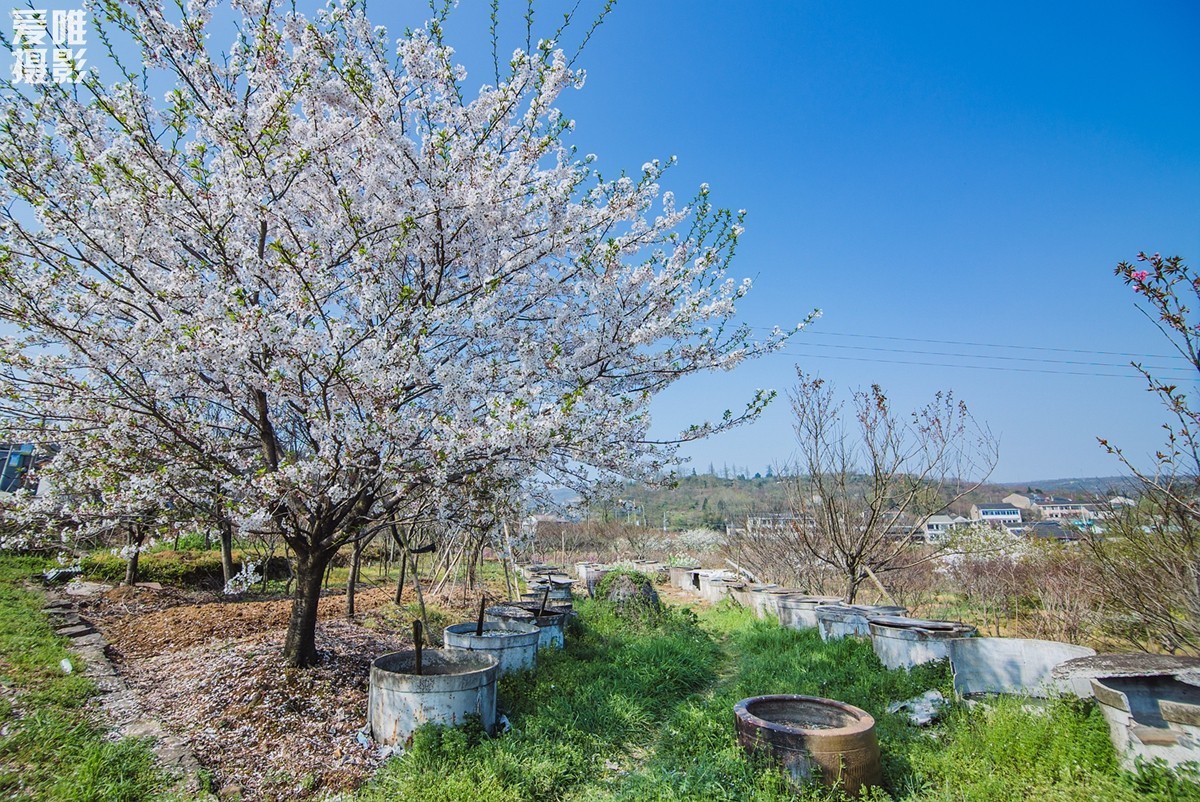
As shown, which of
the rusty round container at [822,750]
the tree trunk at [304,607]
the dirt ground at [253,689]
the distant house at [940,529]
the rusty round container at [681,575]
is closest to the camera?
the rusty round container at [822,750]

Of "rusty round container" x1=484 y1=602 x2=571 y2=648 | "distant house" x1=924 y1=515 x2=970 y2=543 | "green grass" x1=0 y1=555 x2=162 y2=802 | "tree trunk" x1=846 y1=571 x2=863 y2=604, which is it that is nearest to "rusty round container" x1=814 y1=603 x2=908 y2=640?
"tree trunk" x1=846 y1=571 x2=863 y2=604

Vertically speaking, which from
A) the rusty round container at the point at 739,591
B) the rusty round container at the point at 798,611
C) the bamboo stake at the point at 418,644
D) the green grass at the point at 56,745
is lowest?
the rusty round container at the point at 739,591

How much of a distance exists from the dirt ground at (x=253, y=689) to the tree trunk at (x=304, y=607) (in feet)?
0.45

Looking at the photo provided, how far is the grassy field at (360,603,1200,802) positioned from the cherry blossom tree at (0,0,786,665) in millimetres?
2174

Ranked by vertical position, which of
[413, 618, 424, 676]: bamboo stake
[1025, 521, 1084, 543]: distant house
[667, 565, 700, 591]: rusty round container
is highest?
[1025, 521, 1084, 543]: distant house

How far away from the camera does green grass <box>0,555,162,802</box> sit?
3756 mm

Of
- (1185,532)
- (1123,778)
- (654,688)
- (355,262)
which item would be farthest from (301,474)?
(1185,532)

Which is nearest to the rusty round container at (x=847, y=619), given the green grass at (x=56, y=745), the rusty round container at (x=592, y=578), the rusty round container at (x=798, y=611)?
the rusty round container at (x=798, y=611)

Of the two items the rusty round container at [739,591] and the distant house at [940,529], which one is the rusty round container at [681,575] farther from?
the distant house at [940,529]

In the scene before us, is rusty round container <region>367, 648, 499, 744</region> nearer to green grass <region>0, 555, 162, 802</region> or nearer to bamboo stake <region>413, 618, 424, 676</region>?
bamboo stake <region>413, 618, 424, 676</region>

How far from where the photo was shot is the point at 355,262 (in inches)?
211

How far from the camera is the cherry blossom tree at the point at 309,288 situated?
15.2 ft

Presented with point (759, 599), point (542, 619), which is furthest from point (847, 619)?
point (542, 619)

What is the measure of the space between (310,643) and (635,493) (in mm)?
3706
